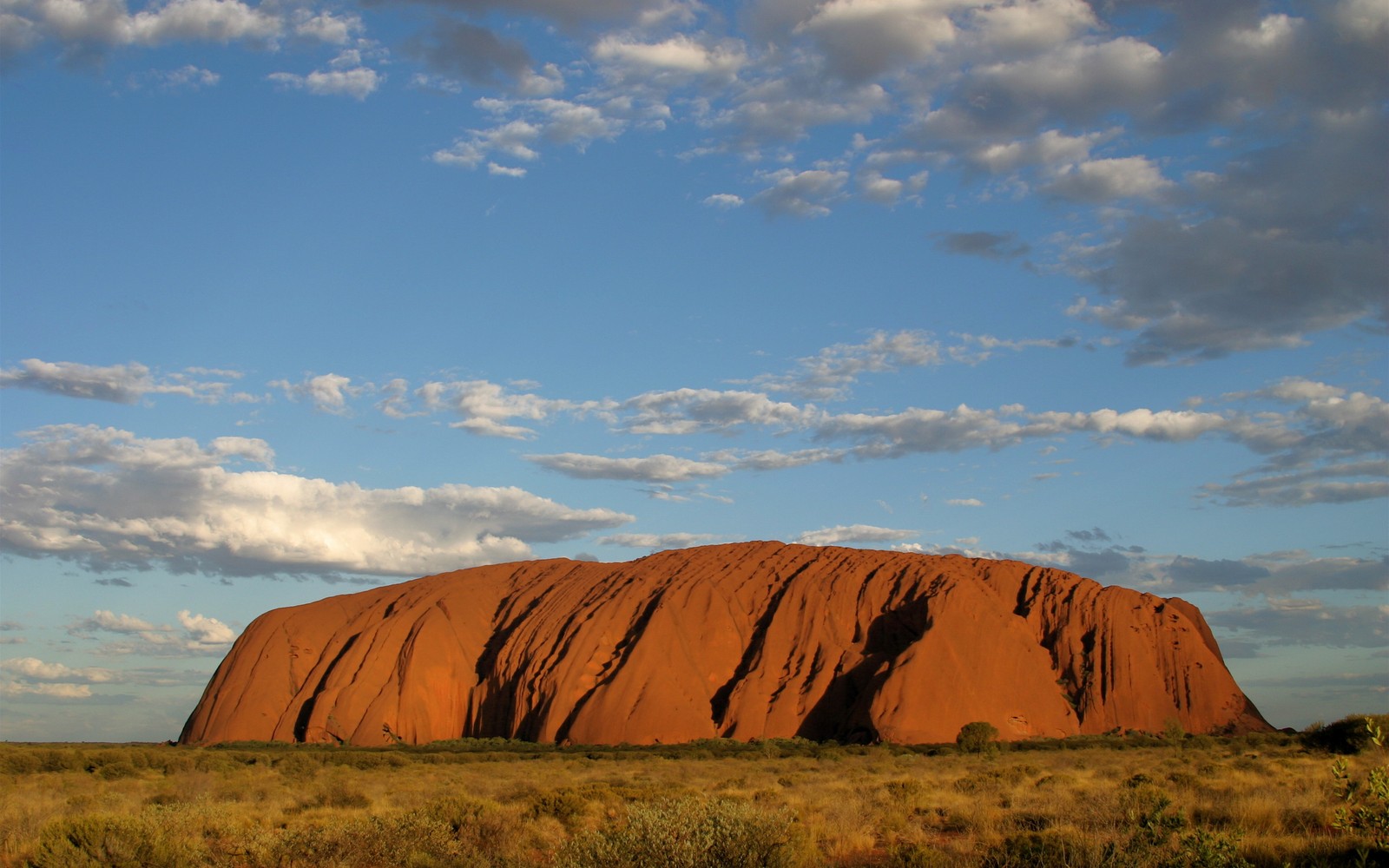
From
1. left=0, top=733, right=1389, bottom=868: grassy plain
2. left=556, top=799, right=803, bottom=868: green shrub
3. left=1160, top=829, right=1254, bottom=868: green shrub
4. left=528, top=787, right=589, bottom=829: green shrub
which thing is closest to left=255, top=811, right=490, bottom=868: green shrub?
left=0, top=733, right=1389, bottom=868: grassy plain

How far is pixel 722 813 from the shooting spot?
980cm

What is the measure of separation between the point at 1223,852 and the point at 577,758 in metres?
33.6

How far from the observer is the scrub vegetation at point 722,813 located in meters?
9.70

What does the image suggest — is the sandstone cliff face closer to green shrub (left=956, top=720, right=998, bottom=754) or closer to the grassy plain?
green shrub (left=956, top=720, right=998, bottom=754)

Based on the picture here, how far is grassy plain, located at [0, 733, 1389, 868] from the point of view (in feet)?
32.2

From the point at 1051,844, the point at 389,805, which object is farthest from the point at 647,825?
the point at 389,805

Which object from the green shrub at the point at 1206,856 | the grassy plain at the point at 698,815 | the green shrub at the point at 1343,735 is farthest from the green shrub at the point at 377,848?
the green shrub at the point at 1343,735

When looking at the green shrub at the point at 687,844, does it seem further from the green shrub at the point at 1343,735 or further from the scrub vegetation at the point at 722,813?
the green shrub at the point at 1343,735

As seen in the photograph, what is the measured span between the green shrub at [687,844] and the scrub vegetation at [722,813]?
2cm

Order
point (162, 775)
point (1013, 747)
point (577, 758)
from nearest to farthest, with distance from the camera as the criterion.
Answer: point (162, 775), point (577, 758), point (1013, 747)

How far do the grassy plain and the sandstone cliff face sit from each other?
19514mm

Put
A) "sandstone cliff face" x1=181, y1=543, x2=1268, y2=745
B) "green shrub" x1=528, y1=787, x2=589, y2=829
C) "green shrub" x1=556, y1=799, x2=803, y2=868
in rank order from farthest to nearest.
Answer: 1. "sandstone cliff face" x1=181, y1=543, x2=1268, y2=745
2. "green shrub" x1=528, y1=787, x2=589, y2=829
3. "green shrub" x1=556, y1=799, x2=803, y2=868

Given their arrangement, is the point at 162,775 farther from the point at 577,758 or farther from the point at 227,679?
the point at 227,679

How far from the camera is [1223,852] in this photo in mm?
8898
